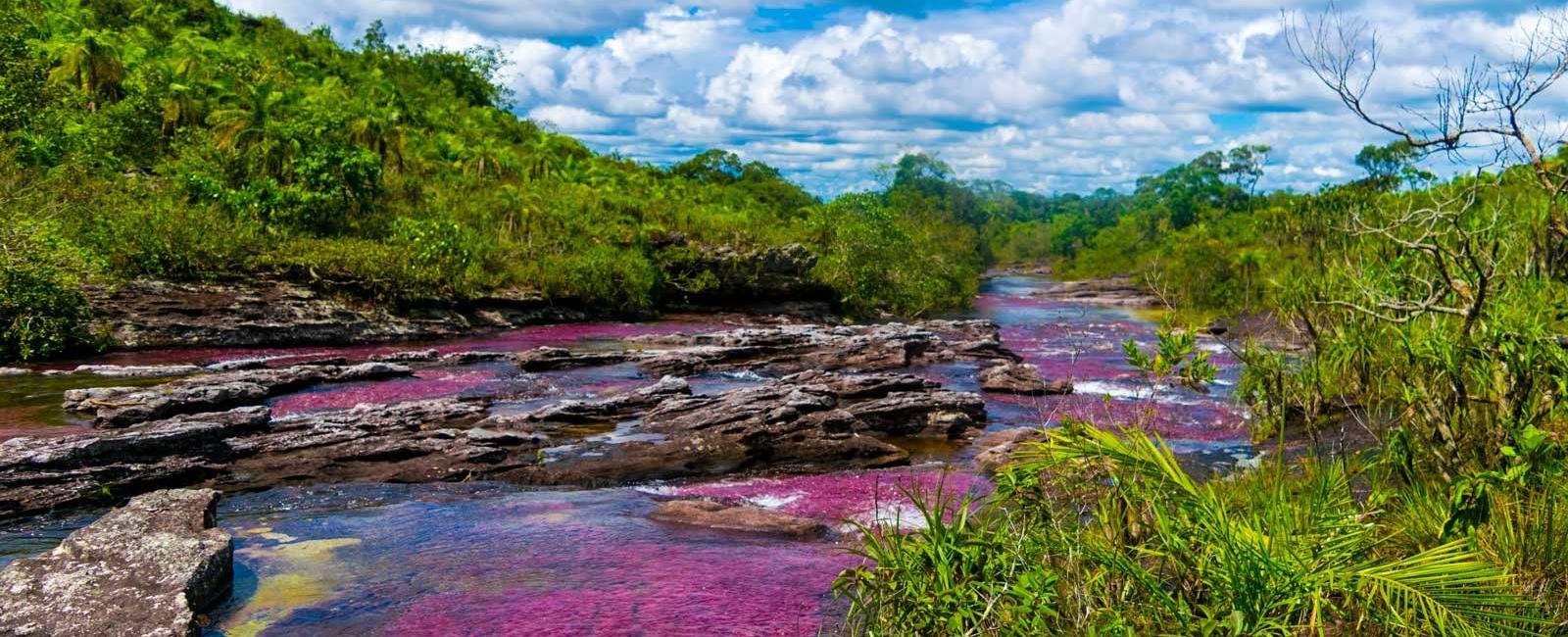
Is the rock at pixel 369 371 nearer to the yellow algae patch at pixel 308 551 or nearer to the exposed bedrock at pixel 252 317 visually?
the exposed bedrock at pixel 252 317

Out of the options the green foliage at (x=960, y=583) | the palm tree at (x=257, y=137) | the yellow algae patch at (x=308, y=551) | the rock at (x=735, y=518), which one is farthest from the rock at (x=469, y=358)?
the green foliage at (x=960, y=583)

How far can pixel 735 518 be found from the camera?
13.6m

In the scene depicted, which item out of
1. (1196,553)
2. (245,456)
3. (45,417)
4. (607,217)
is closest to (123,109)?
(607,217)

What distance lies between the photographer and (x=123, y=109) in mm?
41625

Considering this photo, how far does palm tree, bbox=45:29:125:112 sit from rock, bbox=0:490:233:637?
41571 millimetres

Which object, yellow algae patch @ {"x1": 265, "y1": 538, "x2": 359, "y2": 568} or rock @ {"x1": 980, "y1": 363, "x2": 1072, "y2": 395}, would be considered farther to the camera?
rock @ {"x1": 980, "y1": 363, "x2": 1072, "y2": 395}

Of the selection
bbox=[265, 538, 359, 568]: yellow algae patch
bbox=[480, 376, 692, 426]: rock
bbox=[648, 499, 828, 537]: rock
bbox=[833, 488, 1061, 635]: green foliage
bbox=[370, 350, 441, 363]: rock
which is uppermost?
bbox=[833, 488, 1061, 635]: green foliage

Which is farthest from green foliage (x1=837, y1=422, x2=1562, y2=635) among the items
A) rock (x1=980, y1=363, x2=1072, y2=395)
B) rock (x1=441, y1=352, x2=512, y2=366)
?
rock (x1=441, y1=352, x2=512, y2=366)

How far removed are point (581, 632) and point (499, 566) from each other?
2.57m

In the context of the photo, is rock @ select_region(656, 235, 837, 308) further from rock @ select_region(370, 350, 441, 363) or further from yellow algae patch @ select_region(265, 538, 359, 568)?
yellow algae patch @ select_region(265, 538, 359, 568)

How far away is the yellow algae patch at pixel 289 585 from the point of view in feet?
30.8

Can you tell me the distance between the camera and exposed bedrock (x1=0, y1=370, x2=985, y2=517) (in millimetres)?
13883

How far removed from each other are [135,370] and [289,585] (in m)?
18.1

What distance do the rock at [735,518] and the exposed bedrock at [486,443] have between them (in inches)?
96.0
